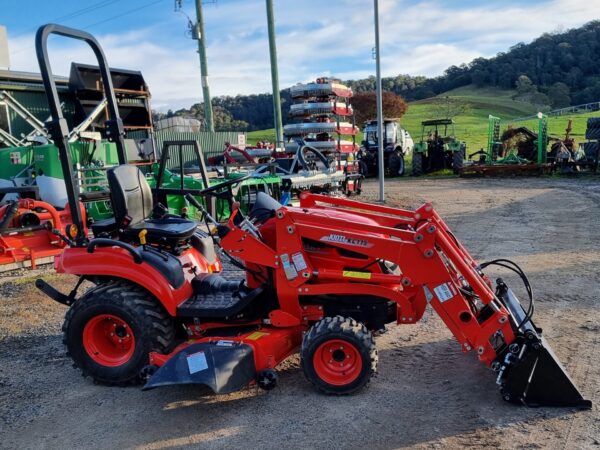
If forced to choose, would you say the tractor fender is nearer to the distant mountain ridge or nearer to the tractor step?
the tractor step

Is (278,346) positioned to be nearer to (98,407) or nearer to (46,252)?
(98,407)

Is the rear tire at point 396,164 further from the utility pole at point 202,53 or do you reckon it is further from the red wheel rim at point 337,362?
the red wheel rim at point 337,362

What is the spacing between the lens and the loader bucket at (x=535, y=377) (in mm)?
3191

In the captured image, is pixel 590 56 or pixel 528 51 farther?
pixel 528 51

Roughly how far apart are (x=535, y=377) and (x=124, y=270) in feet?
9.17

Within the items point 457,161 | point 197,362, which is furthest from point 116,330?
point 457,161

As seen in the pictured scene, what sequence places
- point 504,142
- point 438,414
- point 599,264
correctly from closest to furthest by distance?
point 438,414 → point 599,264 → point 504,142

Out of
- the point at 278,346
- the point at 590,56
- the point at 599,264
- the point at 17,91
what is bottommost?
the point at 599,264

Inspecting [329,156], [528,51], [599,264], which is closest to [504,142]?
[329,156]

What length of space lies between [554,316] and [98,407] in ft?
12.8

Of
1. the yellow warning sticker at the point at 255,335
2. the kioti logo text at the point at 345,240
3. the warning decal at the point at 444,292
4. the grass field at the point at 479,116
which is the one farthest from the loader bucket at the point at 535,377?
the grass field at the point at 479,116

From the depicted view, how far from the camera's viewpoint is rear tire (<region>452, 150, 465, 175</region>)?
64.9 feet

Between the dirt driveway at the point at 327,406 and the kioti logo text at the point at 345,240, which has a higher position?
the kioti logo text at the point at 345,240

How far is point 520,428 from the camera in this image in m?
3.05
